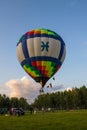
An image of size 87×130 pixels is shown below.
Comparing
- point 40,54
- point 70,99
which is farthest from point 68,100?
point 40,54

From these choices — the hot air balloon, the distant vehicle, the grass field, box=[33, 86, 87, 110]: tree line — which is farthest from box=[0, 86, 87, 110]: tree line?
the grass field

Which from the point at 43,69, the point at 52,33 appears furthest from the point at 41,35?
the point at 43,69

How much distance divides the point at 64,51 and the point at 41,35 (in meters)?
4.76

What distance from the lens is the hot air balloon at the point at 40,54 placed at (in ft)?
154

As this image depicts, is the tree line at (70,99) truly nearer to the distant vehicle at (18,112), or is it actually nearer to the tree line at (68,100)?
the tree line at (68,100)

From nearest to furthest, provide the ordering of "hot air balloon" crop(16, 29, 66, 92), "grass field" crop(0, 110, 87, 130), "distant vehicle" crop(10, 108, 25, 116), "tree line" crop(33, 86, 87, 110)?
"grass field" crop(0, 110, 87, 130) < "hot air balloon" crop(16, 29, 66, 92) < "distant vehicle" crop(10, 108, 25, 116) < "tree line" crop(33, 86, 87, 110)

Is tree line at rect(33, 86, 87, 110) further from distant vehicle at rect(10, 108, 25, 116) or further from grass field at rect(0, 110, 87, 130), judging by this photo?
grass field at rect(0, 110, 87, 130)

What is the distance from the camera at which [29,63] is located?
47.5 meters

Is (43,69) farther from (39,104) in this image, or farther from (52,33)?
(39,104)

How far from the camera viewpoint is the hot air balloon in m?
47.1

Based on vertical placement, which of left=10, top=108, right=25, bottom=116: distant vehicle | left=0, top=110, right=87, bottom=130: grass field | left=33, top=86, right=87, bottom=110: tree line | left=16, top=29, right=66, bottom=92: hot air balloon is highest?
left=33, top=86, right=87, bottom=110: tree line

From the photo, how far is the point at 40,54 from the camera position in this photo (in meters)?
47.2

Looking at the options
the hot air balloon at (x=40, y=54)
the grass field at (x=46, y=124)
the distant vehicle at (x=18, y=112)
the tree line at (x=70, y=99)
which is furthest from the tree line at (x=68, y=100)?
the grass field at (x=46, y=124)

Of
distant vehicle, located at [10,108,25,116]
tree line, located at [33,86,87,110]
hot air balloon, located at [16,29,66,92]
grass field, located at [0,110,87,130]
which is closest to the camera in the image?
grass field, located at [0,110,87,130]
